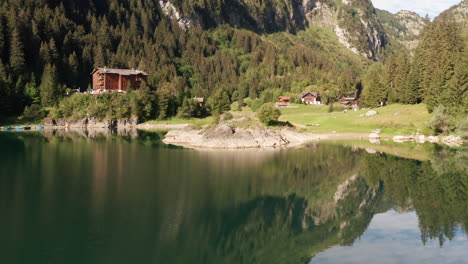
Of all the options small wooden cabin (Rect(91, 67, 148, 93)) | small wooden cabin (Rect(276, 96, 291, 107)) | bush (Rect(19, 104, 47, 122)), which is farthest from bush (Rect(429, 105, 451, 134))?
bush (Rect(19, 104, 47, 122))

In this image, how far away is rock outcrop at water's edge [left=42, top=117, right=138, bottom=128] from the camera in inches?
4609

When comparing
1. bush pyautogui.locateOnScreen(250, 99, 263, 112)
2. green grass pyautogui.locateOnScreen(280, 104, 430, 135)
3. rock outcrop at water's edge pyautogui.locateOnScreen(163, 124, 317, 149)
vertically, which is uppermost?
bush pyautogui.locateOnScreen(250, 99, 263, 112)

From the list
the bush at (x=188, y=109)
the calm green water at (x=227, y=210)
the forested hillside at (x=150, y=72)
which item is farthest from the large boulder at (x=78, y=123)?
the calm green water at (x=227, y=210)

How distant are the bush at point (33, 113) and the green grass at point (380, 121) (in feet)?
243

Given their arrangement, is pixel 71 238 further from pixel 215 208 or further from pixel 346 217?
pixel 346 217

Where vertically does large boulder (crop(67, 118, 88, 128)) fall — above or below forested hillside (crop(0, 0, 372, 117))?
below

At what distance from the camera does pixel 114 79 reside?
14075 cm

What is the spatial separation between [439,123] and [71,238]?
275 ft

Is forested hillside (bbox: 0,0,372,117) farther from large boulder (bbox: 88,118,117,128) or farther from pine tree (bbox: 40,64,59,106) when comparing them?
large boulder (bbox: 88,118,117,128)

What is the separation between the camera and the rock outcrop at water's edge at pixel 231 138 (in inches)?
3022

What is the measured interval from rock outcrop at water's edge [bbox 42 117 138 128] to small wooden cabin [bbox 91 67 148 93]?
18.2m

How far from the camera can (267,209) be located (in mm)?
34781

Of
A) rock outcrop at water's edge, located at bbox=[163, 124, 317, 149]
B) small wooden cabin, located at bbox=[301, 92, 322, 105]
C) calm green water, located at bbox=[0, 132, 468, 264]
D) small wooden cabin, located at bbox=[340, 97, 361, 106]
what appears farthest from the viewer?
small wooden cabin, located at bbox=[301, 92, 322, 105]

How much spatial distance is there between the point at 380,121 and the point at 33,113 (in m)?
97.4
